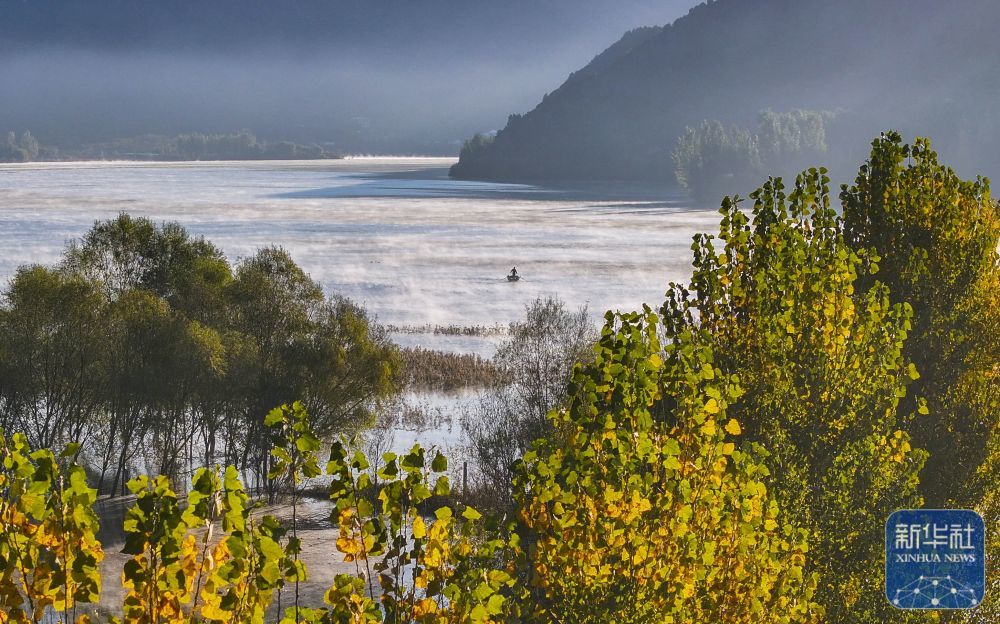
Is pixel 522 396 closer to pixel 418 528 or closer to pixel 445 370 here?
pixel 445 370

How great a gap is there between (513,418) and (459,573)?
50.3 metres

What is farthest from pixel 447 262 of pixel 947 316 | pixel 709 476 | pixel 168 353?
pixel 709 476

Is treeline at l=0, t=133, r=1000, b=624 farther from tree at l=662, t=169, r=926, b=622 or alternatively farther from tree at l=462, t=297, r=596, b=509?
tree at l=462, t=297, r=596, b=509

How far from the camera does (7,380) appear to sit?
191 feet

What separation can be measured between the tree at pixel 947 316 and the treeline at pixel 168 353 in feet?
132

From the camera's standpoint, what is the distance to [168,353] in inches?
2292

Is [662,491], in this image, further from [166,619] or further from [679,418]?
[166,619]

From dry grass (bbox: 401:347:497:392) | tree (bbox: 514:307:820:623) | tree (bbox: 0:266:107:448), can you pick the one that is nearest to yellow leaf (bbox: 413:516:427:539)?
tree (bbox: 514:307:820:623)

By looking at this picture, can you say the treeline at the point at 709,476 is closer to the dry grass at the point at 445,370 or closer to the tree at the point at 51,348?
the tree at the point at 51,348

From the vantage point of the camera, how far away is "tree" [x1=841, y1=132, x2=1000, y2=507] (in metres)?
22.2

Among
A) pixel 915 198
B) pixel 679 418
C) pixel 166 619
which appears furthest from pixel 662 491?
pixel 915 198

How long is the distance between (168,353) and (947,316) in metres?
45.3

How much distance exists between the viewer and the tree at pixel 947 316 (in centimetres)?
2217

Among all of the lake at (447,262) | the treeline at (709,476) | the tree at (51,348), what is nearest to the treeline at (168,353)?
the tree at (51,348)
